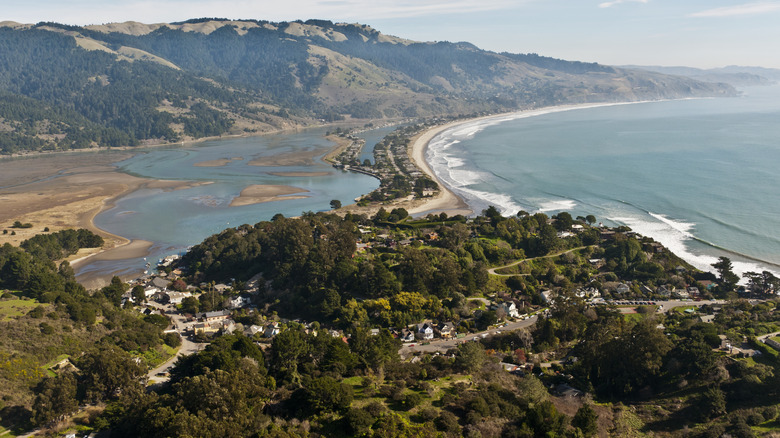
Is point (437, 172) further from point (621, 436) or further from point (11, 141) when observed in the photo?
point (11, 141)

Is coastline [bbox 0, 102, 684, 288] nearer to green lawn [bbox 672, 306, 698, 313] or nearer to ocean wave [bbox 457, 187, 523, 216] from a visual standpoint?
ocean wave [bbox 457, 187, 523, 216]

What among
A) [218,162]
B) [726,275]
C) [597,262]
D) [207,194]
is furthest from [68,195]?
[726,275]

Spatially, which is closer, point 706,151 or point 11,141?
point 706,151

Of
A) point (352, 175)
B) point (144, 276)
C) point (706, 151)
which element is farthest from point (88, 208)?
point (706, 151)

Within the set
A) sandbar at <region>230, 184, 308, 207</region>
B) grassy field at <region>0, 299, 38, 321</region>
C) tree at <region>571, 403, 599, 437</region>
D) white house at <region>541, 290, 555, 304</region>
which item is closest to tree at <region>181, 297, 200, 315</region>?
grassy field at <region>0, 299, 38, 321</region>

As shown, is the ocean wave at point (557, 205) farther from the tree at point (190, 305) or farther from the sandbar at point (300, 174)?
the sandbar at point (300, 174)

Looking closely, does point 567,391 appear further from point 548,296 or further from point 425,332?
point 548,296

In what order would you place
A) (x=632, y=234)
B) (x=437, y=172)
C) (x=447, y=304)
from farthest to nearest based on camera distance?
1. (x=437, y=172)
2. (x=632, y=234)
3. (x=447, y=304)
